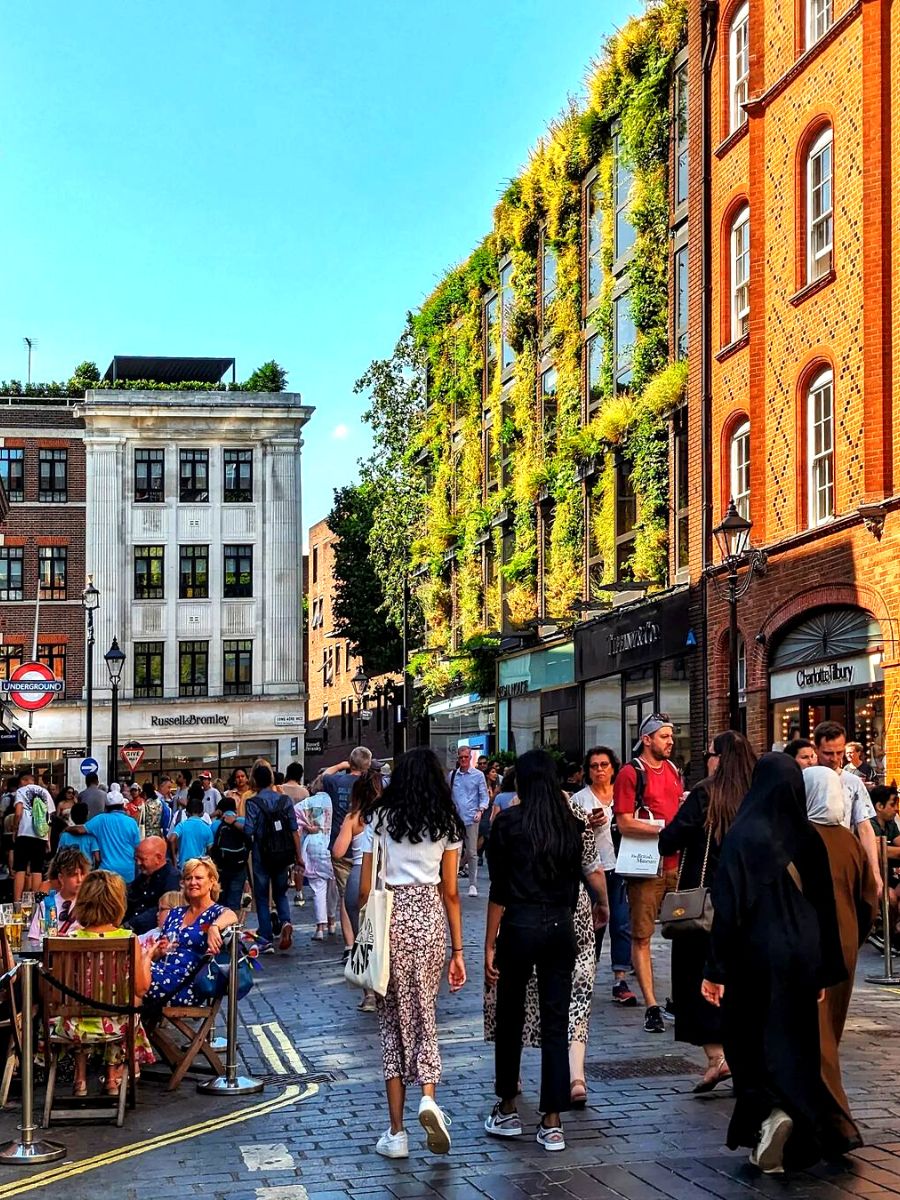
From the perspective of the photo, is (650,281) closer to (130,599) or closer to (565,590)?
(565,590)

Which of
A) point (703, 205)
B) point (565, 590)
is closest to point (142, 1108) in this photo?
point (703, 205)

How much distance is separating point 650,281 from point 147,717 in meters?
32.5

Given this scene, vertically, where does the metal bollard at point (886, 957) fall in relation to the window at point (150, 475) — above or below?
below

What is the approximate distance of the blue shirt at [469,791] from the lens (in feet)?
74.9

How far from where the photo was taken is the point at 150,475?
2424 inches

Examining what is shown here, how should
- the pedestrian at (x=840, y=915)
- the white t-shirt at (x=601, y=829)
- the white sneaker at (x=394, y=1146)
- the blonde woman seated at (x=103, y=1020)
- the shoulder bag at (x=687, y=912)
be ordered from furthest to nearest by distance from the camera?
the white t-shirt at (x=601, y=829) < the blonde woman seated at (x=103, y=1020) < the shoulder bag at (x=687, y=912) < the white sneaker at (x=394, y=1146) < the pedestrian at (x=840, y=915)

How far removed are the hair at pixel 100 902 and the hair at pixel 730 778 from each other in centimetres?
344

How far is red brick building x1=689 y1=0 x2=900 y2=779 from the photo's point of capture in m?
22.8

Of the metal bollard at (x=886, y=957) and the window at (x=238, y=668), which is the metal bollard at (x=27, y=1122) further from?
the window at (x=238, y=668)

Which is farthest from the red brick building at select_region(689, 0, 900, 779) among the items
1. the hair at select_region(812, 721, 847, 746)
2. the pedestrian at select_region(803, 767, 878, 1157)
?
the pedestrian at select_region(803, 767, 878, 1157)

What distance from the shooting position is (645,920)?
443 inches

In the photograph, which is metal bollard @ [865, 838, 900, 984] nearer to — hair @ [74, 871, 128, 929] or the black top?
the black top

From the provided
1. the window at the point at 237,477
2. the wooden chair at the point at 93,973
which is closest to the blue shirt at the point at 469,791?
the wooden chair at the point at 93,973

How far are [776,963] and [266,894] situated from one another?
10997 millimetres
